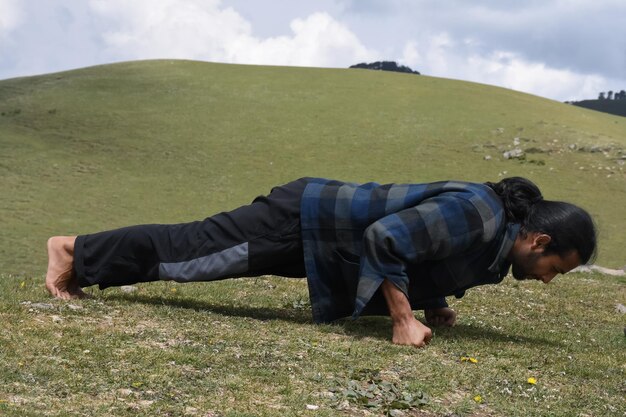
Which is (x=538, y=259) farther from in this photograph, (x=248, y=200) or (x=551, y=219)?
(x=248, y=200)

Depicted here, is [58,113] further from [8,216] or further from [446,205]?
[446,205]

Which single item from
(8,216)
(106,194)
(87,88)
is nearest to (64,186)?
(106,194)

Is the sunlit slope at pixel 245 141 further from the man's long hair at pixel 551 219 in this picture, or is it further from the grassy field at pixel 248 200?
the man's long hair at pixel 551 219

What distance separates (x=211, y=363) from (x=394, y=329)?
1676mm

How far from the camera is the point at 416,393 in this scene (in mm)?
4871

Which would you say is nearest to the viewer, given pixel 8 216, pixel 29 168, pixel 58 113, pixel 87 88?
pixel 8 216

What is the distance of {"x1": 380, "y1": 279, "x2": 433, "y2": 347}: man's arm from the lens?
20.1 ft

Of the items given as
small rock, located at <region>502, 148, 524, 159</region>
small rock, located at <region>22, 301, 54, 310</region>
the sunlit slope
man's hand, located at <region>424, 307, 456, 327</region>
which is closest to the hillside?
the sunlit slope

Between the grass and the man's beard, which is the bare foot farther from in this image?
the man's beard

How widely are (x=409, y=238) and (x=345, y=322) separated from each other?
4.36 ft

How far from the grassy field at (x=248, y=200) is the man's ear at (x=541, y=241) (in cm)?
83

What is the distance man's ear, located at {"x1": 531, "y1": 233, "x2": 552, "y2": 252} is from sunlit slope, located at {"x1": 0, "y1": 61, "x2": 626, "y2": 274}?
1608cm

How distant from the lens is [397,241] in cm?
603

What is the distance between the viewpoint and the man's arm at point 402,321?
242 inches
